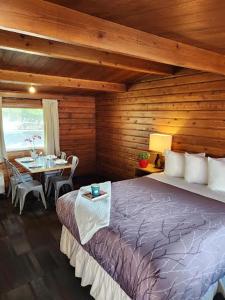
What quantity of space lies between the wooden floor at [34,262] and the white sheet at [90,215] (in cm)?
53

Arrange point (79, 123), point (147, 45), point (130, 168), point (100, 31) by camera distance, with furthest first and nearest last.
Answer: point (79, 123)
point (130, 168)
point (147, 45)
point (100, 31)

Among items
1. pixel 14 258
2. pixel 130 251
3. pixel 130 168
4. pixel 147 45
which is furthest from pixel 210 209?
pixel 130 168

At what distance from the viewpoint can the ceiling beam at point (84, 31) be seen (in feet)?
4.79

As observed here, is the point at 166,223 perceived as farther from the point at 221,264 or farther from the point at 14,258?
the point at 14,258

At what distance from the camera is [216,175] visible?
9.01 ft

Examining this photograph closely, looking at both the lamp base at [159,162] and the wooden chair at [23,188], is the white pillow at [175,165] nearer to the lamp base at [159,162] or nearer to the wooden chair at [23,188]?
the lamp base at [159,162]

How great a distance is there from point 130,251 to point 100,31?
68.0 inches

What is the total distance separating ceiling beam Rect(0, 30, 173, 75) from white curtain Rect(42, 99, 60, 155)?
2426 millimetres

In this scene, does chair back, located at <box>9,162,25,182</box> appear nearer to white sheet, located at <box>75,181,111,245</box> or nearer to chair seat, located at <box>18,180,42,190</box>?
chair seat, located at <box>18,180,42,190</box>

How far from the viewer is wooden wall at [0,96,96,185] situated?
536 cm

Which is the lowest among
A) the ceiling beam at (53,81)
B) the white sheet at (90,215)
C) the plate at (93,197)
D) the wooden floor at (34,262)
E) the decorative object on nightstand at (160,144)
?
the wooden floor at (34,262)

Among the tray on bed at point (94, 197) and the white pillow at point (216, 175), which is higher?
the white pillow at point (216, 175)

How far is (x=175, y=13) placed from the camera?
65.1 inches

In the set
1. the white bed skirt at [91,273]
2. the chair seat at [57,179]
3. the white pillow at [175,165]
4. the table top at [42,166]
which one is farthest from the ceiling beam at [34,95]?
the white bed skirt at [91,273]
